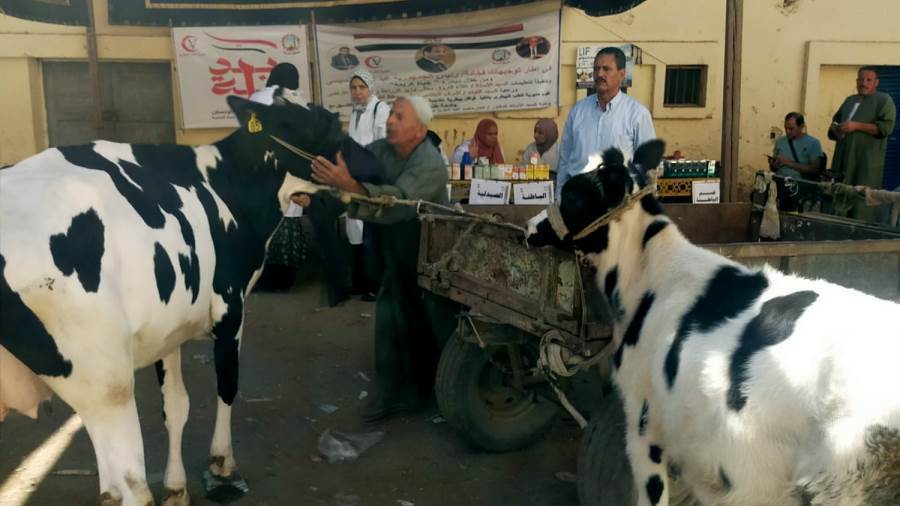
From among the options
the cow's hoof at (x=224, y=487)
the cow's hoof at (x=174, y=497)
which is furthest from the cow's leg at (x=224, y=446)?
the cow's hoof at (x=174, y=497)

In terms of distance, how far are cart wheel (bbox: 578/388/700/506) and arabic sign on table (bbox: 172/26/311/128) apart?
810cm

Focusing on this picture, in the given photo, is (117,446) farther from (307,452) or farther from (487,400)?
(487,400)

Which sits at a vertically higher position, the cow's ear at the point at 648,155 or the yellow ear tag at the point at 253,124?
the yellow ear tag at the point at 253,124

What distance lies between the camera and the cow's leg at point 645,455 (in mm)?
3174

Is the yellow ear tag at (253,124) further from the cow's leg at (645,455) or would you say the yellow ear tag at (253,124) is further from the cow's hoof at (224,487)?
the cow's leg at (645,455)

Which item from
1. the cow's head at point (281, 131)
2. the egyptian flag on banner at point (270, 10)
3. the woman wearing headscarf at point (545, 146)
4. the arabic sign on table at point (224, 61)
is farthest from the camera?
the arabic sign on table at point (224, 61)

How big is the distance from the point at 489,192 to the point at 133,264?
204 inches

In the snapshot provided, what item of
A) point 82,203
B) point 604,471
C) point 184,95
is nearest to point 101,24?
point 184,95

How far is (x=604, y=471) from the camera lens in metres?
3.59

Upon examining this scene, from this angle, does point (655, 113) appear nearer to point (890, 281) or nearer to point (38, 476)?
point (890, 281)

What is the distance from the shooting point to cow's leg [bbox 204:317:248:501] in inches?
168

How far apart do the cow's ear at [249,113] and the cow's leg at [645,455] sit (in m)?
2.51

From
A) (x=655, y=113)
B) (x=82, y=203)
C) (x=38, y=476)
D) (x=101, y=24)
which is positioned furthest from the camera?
(x=655, y=113)

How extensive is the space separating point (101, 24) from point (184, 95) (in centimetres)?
139
